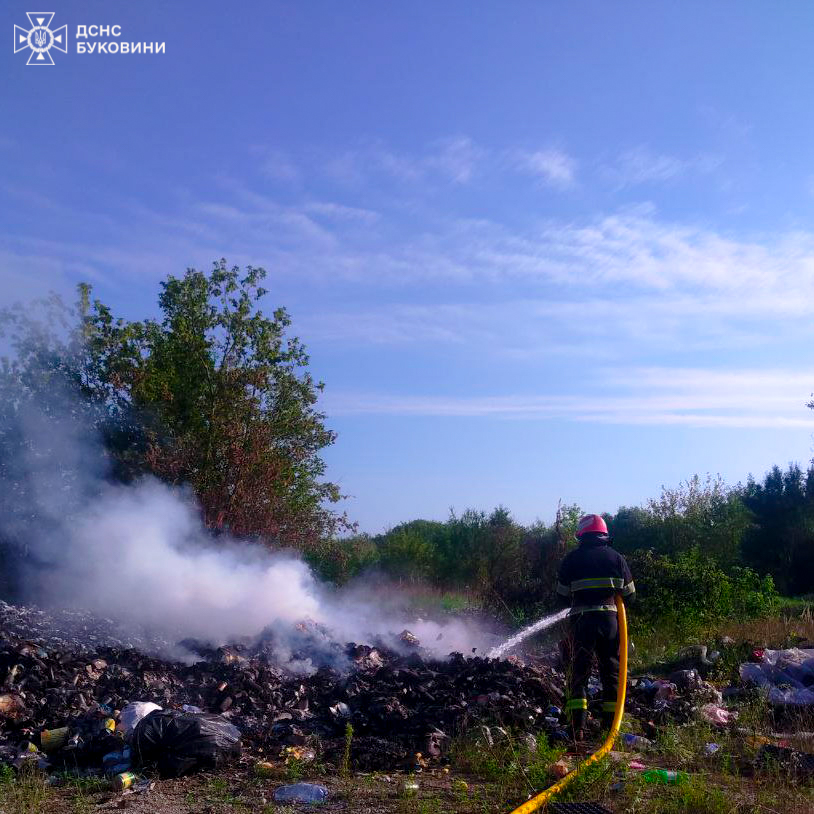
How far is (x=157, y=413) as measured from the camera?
15266 millimetres

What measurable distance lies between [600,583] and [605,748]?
180cm

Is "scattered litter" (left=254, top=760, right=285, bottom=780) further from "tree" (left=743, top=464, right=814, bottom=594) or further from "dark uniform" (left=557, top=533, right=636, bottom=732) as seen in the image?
"tree" (left=743, top=464, right=814, bottom=594)

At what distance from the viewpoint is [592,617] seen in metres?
7.21

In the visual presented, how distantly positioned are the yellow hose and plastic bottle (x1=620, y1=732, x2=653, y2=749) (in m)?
0.10

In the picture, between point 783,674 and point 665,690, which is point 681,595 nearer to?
point 783,674

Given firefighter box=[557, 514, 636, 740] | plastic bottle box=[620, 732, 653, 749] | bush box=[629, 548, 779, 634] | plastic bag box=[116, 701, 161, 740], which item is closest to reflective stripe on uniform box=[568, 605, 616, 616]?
firefighter box=[557, 514, 636, 740]

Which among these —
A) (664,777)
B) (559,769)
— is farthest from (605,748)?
(664,777)

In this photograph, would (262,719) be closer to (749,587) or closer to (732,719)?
(732,719)

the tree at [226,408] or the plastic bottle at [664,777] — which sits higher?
the tree at [226,408]

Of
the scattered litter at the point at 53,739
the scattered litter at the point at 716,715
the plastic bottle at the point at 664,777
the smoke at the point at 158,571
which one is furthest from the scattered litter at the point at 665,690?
the scattered litter at the point at 53,739

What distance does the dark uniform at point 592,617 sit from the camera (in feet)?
22.5

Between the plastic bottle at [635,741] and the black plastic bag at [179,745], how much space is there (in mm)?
3056

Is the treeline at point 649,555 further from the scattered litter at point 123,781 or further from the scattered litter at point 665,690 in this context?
the scattered litter at point 123,781

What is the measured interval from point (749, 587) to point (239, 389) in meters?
10.1
